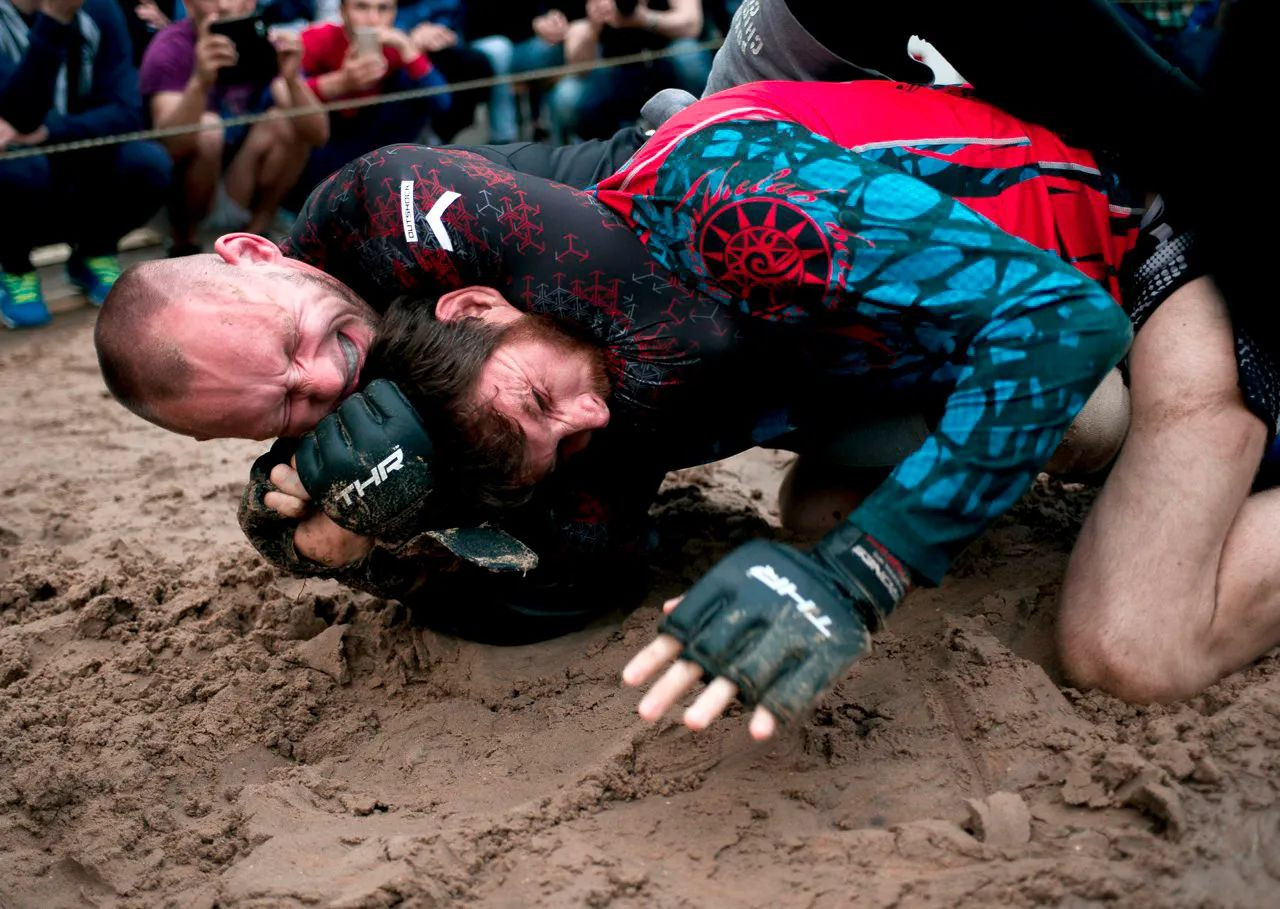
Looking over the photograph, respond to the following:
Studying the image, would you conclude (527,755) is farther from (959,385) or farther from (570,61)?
(570,61)

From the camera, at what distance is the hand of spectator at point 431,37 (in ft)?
16.0

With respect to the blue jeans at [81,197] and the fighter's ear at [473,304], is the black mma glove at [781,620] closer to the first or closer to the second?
the fighter's ear at [473,304]

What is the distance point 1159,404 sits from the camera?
171 centimetres

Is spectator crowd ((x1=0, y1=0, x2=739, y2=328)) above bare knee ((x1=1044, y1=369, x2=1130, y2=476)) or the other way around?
the other way around

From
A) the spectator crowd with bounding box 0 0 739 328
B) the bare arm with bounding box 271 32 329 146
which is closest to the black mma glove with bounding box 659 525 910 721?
the spectator crowd with bounding box 0 0 739 328

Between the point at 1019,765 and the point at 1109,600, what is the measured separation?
1.07 feet

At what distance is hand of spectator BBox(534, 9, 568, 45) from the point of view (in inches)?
191

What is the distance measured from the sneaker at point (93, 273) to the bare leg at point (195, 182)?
14.1 inches

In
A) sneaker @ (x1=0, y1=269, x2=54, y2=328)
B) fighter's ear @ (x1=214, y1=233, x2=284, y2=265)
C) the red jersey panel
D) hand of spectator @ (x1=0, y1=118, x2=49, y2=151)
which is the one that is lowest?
sneaker @ (x1=0, y1=269, x2=54, y2=328)

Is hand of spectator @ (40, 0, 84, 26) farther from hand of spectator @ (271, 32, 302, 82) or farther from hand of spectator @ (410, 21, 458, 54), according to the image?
hand of spectator @ (410, 21, 458, 54)

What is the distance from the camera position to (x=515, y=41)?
5.18 meters

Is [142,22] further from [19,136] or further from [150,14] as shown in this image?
[19,136]

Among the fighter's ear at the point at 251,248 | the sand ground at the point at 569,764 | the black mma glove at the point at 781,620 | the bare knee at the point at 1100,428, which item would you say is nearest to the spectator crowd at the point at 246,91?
the fighter's ear at the point at 251,248

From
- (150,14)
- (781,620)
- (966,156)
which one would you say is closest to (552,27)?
(150,14)
